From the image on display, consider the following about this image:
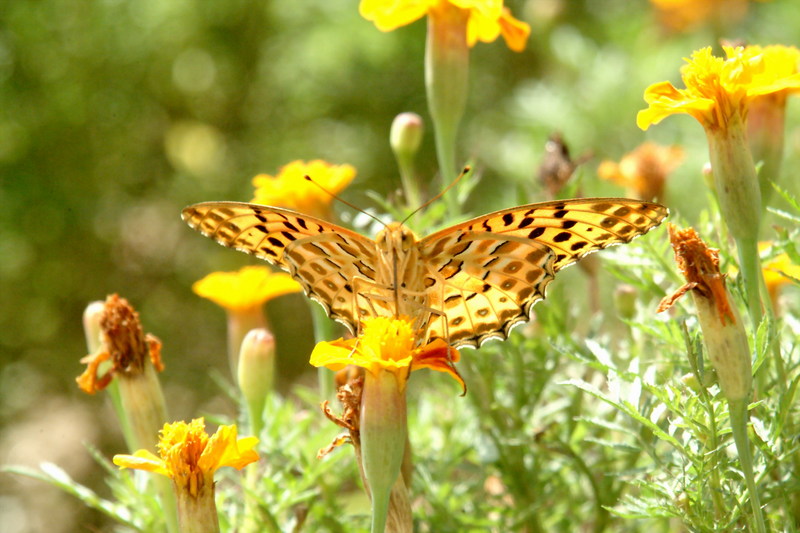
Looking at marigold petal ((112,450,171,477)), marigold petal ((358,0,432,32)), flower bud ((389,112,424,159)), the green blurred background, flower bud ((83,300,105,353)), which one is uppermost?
the green blurred background

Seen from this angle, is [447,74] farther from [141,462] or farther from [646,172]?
[141,462]

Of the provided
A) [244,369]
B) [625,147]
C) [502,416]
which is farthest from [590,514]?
[625,147]

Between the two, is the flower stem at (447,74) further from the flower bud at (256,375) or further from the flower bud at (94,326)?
the flower bud at (94,326)

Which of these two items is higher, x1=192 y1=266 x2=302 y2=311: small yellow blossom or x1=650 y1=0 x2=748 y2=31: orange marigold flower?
x1=650 y1=0 x2=748 y2=31: orange marigold flower

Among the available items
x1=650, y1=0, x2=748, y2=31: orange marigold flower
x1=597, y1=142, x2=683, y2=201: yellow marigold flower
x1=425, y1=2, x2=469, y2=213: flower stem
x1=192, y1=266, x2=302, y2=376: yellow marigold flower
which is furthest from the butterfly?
x1=650, y1=0, x2=748, y2=31: orange marigold flower

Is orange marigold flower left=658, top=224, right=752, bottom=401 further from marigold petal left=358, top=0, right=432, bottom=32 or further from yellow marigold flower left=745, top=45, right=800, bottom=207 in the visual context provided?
marigold petal left=358, top=0, right=432, bottom=32

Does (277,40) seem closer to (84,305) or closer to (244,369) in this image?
(84,305)

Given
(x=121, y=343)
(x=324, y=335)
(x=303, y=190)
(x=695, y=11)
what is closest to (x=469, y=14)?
(x=303, y=190)

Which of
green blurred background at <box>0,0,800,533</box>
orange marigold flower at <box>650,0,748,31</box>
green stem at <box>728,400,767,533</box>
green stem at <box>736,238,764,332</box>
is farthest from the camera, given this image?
orange marigold flower at <box>650,0,748,31</box>
